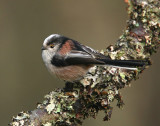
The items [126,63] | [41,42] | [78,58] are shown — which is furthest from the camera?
[41,42]

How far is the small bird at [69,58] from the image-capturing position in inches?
142

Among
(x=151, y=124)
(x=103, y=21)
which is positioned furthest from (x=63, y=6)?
(x=151, y=124)

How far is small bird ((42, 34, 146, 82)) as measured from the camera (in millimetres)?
3611

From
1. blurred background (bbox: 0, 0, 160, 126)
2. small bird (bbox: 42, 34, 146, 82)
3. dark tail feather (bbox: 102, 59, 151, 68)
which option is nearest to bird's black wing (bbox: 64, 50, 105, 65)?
small bird (bbox: 42, 34, 146, 82)

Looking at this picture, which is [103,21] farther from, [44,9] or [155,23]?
[155,23]

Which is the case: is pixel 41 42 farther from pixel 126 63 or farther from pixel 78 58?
pixel 126 63

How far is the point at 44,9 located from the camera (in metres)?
5.88

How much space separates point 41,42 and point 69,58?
2215 mm

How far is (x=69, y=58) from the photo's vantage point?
3.65m

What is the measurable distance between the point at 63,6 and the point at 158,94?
252 cm

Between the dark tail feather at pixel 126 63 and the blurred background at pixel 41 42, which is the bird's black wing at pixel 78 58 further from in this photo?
the blurred background at pixel 41 42

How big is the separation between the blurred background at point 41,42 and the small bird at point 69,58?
5.66 feet

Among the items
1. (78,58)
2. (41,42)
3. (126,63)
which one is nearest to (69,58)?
(78,58)

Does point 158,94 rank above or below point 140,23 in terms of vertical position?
below
